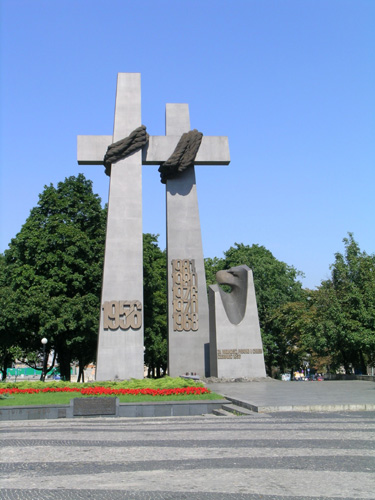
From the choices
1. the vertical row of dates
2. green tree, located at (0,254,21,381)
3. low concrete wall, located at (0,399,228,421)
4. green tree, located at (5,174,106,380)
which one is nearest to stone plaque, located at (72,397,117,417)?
low concrete wall, located at (0,399,228,421)

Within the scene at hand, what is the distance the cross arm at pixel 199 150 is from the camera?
25906mm

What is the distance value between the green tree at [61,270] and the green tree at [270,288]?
542 inches

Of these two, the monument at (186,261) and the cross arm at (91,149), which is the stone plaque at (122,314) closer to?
the monument at (186,261)

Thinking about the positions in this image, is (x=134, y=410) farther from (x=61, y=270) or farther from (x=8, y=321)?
(x=61, y=270)

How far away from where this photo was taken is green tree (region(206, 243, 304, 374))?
4038 cm

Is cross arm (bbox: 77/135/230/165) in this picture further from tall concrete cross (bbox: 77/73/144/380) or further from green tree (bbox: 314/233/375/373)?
green tree (bbox: 314/233/375/373)

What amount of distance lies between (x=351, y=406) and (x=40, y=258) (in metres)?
20.5

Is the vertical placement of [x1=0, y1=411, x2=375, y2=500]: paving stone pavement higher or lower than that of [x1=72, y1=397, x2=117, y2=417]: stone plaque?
lower

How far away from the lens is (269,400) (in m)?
13.3

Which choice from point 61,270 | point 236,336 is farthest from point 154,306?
point 236,336

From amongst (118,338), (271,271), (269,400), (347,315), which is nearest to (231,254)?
(271,271)

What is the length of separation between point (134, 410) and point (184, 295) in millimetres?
11672

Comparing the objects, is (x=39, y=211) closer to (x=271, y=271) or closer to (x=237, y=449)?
(x=271, y=271)

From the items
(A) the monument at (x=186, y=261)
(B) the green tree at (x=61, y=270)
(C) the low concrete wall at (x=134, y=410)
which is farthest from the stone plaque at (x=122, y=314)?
(C) the low concrete wall at (x=134, y=410)
